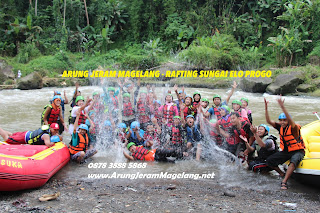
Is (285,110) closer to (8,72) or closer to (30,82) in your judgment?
(30,82)

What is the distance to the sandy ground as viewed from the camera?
3908 mm

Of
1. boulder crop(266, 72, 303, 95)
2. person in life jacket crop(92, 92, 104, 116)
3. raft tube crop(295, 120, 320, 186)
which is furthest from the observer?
boulder crop(266, 72, 303, 95)

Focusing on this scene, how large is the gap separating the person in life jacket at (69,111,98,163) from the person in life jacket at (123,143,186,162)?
2.54 feet

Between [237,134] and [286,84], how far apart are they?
9976mm

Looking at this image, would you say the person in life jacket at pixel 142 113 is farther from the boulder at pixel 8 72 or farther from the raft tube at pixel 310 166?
the boulder at pixel 8 72

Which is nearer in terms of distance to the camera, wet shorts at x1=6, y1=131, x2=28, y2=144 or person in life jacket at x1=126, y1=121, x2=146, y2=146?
wet shorts at x1=6, y1=131, x2=28, y2=144

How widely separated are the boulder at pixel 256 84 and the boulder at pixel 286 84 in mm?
426

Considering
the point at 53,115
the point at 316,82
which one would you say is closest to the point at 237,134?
the point at 53,115

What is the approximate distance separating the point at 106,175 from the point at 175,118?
1.63m

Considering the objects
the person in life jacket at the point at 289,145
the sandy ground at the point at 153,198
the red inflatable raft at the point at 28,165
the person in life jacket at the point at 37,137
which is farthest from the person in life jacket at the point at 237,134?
the person in life jacket at the point at 37,137

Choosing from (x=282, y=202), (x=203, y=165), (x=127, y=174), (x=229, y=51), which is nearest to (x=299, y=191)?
(x=282, y=202)

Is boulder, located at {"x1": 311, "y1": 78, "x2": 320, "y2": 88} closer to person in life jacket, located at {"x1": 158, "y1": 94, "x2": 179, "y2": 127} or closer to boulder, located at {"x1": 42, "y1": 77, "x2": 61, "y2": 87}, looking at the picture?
person in life jacket, located at {"x1": 158, "y1": 94, "x2": 179, "y2": 127}

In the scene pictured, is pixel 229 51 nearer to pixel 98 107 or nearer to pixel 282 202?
Answer: pixel 98 107

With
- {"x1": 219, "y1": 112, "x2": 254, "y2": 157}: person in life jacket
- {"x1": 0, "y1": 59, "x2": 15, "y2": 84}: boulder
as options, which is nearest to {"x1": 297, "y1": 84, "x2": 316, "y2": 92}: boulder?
{"x1": 219, "y1": 112, "x2": 254, "y2": 157}: person in life jacket
